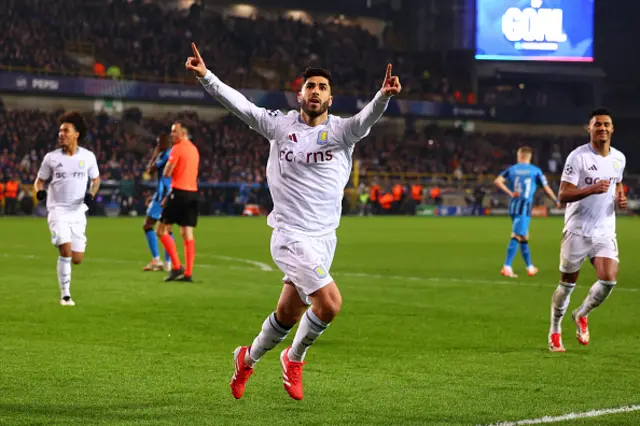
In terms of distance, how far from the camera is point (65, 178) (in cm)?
1319

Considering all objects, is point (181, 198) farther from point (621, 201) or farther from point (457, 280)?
point (621, 201)

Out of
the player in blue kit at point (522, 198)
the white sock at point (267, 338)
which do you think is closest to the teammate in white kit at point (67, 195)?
the white sock at point (267, 338)

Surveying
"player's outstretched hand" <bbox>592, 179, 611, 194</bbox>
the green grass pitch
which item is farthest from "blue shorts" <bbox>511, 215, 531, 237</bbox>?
"player's outstretched hand" <bbox>592, 179, 611, 194</bbox>

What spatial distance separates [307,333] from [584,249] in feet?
12.3

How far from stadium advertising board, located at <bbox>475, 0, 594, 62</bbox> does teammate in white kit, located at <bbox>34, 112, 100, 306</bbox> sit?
4771cm

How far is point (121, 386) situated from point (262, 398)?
3.46ft

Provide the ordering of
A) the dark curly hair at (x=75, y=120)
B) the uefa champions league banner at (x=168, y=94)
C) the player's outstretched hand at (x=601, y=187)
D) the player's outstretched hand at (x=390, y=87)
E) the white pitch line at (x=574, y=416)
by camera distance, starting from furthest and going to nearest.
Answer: the uefa champions league banner at (x=168, y=94) < the dark curly hair at (x=75, y=120) < the player's outstretched hand at (x=601, y=187) < the player's outstretched hand at (x=390, y=87) < the white pitch line at (x=574, y=416)

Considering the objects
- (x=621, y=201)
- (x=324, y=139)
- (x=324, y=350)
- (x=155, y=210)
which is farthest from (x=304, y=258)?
(x=155, y=210)

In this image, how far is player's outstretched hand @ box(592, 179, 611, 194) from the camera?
9.32 metres

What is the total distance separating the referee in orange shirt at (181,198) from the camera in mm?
16625

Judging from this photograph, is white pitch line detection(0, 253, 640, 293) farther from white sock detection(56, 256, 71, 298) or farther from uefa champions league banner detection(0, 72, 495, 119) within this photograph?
uefa champions league banner detection(0, 72, 495, 119)

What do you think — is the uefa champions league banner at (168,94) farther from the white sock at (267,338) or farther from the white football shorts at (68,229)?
the white sock at (267,338)

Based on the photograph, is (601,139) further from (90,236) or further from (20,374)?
(90,236)

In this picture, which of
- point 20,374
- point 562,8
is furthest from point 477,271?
point 562,8
